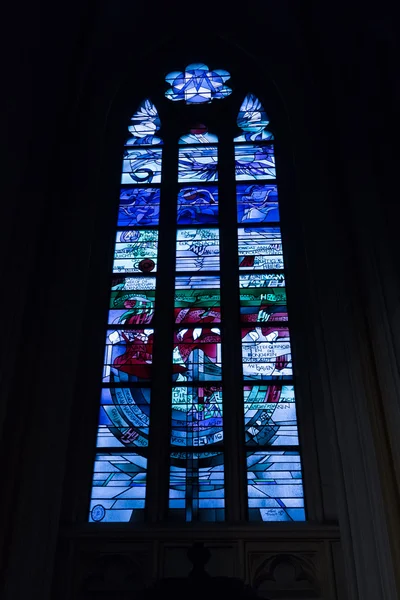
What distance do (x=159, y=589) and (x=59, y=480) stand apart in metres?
1.39

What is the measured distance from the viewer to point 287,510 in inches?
135

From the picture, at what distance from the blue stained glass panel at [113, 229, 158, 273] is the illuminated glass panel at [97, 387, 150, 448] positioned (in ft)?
3.02

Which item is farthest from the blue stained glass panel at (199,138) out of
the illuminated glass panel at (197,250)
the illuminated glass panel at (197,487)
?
the illuminated glass panel at (197,487)

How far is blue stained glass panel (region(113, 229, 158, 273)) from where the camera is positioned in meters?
4.44

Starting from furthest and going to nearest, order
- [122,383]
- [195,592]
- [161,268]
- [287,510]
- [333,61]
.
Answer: [333,61] < [161,268] < [122,383] < [287,510] < [195,592]

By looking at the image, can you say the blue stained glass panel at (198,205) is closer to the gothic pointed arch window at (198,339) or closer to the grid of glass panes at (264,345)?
the gothic pointed arch window at (198,339)

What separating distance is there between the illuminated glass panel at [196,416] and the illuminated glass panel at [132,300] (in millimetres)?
583

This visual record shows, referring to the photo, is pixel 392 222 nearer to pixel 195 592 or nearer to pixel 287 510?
pixel 287 510

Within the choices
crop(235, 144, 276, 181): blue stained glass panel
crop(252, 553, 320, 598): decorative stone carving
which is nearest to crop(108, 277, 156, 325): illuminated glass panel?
crop(235, 144, 276, 181): blue stained glass panel

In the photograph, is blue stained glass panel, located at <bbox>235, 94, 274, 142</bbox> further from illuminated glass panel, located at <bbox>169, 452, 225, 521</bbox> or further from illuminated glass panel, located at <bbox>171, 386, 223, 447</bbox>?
illuminated glass panel, located at <bbox>169, 452, 225, 521</bbox>

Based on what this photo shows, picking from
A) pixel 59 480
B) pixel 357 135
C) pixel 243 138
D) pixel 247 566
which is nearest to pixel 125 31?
pixel 243 138

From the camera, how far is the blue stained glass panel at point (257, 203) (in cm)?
471

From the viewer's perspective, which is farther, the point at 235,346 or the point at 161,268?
the point at 161,268

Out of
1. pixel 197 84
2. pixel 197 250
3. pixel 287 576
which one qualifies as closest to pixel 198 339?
pixel 197 250
